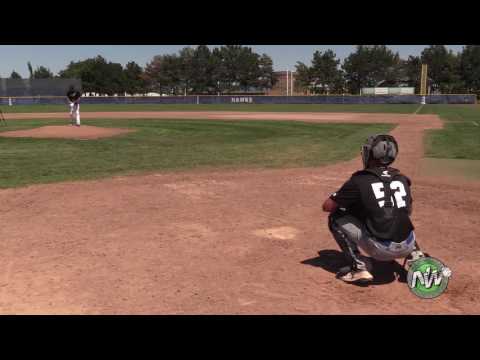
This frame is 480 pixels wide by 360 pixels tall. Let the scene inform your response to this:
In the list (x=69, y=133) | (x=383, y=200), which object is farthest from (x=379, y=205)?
(x=69, y=133)

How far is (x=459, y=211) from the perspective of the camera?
25.6ft

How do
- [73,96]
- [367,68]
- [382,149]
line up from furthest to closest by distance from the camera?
[367,68], [73,96], [382,149]

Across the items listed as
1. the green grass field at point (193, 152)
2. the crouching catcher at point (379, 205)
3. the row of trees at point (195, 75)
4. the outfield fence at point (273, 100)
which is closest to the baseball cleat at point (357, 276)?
the crouching catcher at point (379, 205)

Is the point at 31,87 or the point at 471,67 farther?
the point at 471,67

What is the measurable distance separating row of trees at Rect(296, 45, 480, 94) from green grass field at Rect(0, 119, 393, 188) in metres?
79.8

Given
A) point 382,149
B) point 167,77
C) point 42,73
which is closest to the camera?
point 382,149

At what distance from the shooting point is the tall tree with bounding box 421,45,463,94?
91.9 m

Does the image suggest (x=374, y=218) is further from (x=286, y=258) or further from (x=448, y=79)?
(x=448, y=79)

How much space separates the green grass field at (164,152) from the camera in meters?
11.7

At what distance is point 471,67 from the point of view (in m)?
90.6

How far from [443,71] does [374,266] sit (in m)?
99.7

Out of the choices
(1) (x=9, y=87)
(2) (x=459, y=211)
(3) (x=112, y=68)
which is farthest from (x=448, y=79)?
(2) (x=459, y=211)


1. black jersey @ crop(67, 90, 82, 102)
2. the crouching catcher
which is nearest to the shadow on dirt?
the crouching catcher

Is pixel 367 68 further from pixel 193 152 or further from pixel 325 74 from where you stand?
pixel 193 152
